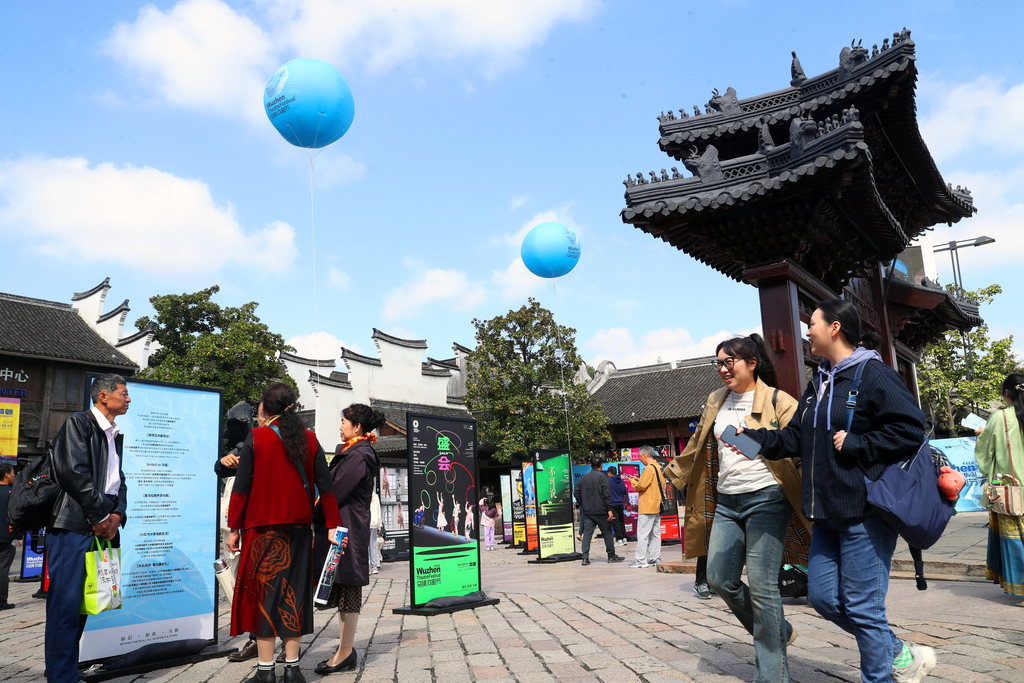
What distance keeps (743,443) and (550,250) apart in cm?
1143

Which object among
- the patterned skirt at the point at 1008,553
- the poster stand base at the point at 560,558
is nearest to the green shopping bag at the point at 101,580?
the patterned skirt at the point at 1008,553

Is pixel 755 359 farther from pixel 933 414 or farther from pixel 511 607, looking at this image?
pixel 933 414

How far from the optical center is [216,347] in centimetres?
2648

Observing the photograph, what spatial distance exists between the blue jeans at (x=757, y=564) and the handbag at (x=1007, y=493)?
11.4 ft

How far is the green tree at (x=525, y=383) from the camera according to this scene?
85.7 ft

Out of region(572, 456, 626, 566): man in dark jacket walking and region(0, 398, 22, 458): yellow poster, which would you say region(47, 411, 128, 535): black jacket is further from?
region(0, 398, 22, 458): yellow poster

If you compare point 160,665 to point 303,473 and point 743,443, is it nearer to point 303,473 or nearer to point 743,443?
point 303,473

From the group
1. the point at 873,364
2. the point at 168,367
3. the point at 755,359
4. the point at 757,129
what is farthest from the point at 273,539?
the point at 168,367

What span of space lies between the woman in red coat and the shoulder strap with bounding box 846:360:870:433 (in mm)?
2966

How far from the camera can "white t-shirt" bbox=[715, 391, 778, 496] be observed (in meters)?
3.54

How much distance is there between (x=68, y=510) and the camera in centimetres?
399

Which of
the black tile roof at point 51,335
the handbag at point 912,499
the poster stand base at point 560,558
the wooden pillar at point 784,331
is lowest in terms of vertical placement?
the poster stand base at point 560,558

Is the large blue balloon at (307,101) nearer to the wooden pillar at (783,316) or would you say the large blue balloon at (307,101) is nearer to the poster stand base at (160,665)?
the wooden pillar at (783,316)

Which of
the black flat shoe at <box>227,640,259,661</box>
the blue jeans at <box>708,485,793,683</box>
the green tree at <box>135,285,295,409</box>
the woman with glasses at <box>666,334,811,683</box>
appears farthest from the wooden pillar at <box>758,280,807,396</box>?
the green tree at <box>135,285,295,409</box>
